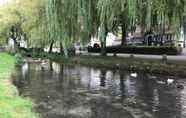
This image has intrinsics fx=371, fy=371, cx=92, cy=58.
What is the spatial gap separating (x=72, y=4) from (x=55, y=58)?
15.3 metres

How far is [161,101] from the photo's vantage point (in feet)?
44.8

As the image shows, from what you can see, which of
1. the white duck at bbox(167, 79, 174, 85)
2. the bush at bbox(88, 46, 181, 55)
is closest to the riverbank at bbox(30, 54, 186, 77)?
the white duck at bbox(167, 79, 174, 85)

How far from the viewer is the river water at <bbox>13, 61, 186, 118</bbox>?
37.7 ft

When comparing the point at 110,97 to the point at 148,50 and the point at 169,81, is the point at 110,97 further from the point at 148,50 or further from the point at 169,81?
the point at 148,50

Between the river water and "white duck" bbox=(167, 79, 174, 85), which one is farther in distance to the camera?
"white duck" bbox=(167, 79, 174, 85)

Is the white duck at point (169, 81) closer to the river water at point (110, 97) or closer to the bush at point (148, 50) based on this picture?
the river water at point (110, 97)

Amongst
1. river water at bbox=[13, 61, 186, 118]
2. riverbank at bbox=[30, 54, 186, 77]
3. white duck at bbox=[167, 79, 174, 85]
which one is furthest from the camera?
riverbank at bbox=[30, 54, 186, 77]

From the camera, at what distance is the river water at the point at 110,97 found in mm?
11492

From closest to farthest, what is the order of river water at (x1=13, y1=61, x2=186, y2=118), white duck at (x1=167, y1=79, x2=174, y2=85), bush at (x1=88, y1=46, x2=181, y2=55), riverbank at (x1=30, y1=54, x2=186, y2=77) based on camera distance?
river water at (x1=13, y1=61, x2=186, y2=118), white duck at (x1=167, y1=79, x2=174, y2=85), riverbank at (x1=30, y1=54, x2=186, y2=77), bush at (x1=88, y1=46, x2=181, y2=55)

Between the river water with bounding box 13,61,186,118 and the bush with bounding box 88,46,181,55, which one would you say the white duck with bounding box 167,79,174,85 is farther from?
the bush with bounding box 88,46,181,55

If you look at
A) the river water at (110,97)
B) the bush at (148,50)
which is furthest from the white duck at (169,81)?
the bush at (148,50)

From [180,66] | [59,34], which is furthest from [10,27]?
[180,66]

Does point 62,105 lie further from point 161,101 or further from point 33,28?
point 33,28

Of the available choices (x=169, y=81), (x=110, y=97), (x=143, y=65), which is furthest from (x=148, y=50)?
(x=110, y=97)
